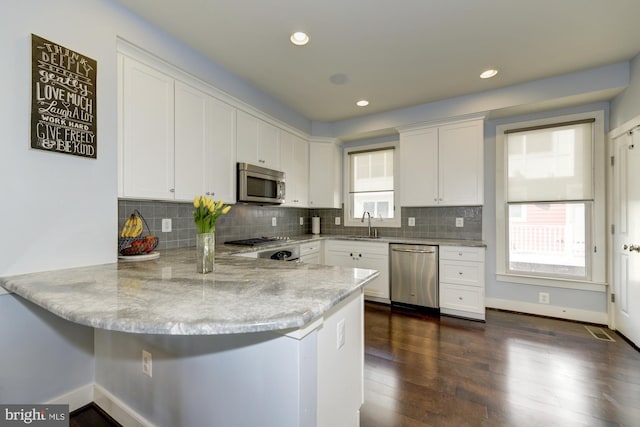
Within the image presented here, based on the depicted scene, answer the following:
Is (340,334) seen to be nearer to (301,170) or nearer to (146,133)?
(146,133)

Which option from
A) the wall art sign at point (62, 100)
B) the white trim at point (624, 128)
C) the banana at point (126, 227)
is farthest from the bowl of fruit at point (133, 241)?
the white trim at point (624, 128)

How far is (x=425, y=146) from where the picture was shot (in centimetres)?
357

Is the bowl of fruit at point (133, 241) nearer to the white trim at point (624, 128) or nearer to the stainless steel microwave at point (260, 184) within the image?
the stainless steel microwave at point (260, 184)

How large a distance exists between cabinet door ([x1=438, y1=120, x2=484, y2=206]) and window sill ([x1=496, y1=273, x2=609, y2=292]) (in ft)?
3.41

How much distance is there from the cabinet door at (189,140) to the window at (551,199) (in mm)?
3491

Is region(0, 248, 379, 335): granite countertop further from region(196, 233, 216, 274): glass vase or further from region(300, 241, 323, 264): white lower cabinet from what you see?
region(300, 241, 323, 264): white lower cabinet

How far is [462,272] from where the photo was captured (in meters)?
3.14

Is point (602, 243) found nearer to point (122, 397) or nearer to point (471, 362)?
point (471, 362)

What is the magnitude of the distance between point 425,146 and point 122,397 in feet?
12.5

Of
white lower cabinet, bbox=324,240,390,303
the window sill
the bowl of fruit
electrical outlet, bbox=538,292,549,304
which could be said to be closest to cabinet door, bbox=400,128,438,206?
white lower cabinet, bbox=324,240,390,303

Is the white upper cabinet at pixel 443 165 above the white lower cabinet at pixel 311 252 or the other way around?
above

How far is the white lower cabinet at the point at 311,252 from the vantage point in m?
3.42

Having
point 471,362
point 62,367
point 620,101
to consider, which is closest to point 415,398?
point 471,362

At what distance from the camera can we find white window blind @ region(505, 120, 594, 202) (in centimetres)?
298
